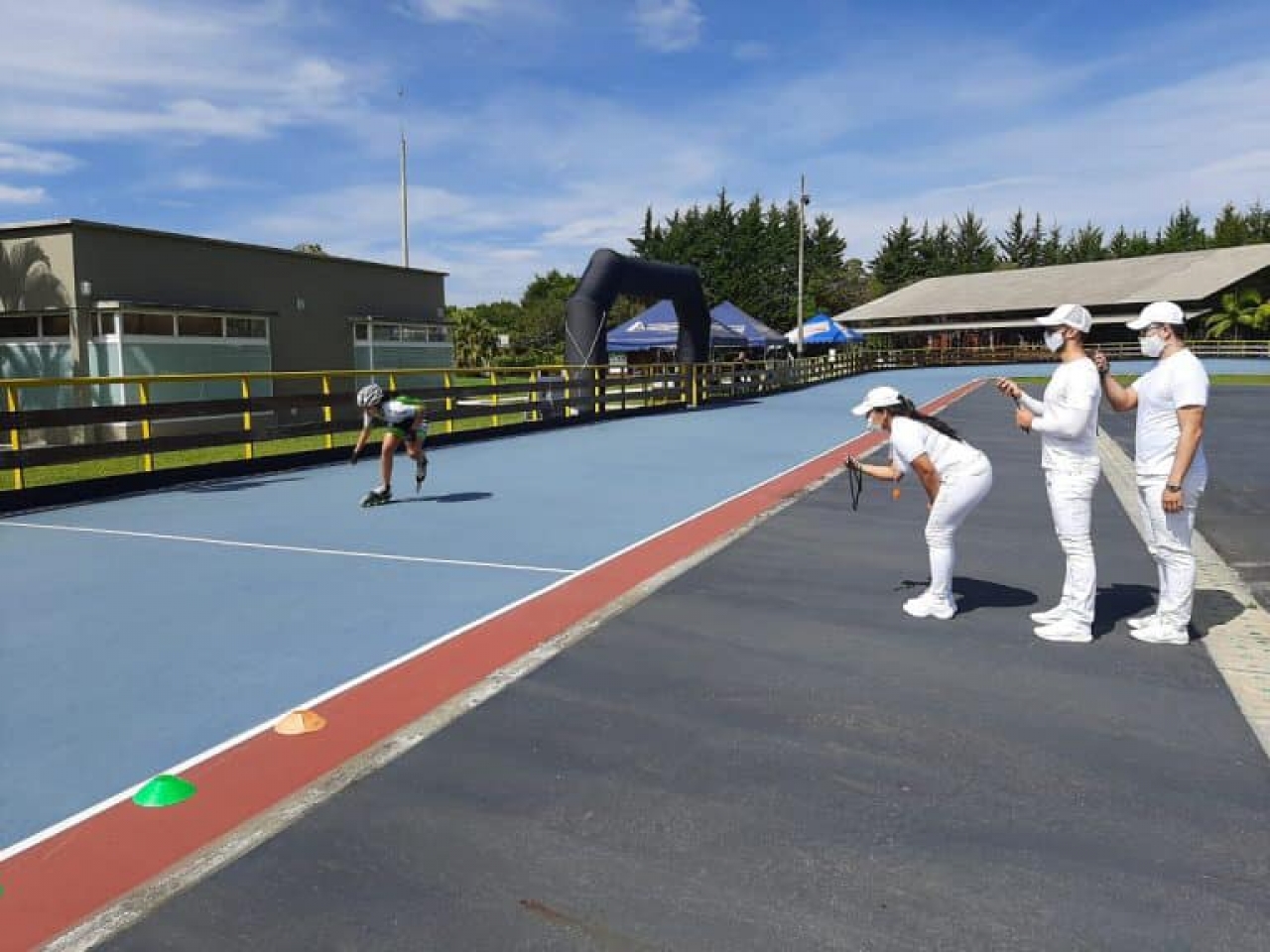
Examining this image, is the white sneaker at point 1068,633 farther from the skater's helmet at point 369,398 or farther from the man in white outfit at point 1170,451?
the skater's helmet at point 369,398

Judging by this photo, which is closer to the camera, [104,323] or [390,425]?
[390,425]

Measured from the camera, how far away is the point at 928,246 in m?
96.6

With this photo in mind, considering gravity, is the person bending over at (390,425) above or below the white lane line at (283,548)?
above

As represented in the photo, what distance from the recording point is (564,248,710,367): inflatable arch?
75.9 feet

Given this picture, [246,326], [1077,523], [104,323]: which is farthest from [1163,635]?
[246,326]

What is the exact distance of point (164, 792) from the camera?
3332mm

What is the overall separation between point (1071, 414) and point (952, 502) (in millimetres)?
836

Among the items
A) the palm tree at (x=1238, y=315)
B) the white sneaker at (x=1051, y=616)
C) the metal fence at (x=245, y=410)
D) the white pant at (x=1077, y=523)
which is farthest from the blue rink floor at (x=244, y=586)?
Result: the palm tree at (x=1238, y=315)

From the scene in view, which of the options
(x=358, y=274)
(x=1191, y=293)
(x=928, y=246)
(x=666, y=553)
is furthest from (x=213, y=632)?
(x=928, y=246)

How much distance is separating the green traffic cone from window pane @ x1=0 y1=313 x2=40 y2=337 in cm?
2030

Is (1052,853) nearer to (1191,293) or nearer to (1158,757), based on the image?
(1158,757)

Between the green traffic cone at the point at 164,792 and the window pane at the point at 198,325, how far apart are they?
20.0 meters

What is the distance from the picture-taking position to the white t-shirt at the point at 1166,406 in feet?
15.3

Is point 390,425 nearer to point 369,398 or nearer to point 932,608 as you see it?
point 369,398
